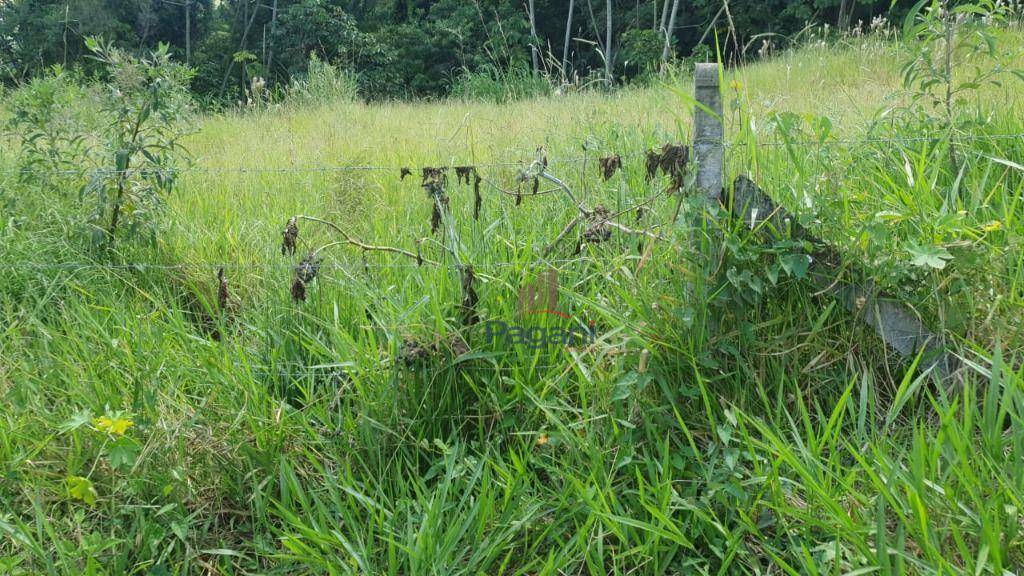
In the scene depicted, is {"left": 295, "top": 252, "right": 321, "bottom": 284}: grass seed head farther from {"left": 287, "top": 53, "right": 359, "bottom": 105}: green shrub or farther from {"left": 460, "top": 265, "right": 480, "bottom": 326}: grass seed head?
{"left": 287, "top": 53, "right": 359, "bottom": 105}: green shrub

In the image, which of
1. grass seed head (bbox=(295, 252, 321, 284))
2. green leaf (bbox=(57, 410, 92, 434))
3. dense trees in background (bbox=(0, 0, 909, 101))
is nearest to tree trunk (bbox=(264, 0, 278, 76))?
dense trees in background (bbox=(0, 0, 909, 101))

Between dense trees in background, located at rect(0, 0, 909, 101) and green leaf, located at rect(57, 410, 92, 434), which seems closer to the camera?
green leaf, located at rect(57, 410, 92, 434)

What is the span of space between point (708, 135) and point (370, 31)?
21656 millimetres

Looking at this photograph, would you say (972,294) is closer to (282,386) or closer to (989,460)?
(989,460)

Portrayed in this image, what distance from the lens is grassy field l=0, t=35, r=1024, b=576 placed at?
1734 millimetres

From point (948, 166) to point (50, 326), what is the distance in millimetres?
3547

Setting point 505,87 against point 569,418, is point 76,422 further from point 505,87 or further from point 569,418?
point 505,87

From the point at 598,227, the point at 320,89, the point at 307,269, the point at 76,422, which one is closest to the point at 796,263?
the point at 598,227

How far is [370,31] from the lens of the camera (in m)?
21.9

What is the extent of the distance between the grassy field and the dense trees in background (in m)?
14.7

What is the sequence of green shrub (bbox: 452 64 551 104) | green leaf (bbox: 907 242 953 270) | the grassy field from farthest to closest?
1. green shrub (bbox: 452 64 551 104)
2. green leaf (bbox: 907 242 953 270)
3. the grassy field

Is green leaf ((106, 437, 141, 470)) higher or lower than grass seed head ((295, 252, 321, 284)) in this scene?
lower

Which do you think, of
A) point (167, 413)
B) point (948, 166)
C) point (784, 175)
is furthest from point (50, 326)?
point (948, 166)

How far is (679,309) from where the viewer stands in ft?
6.86
